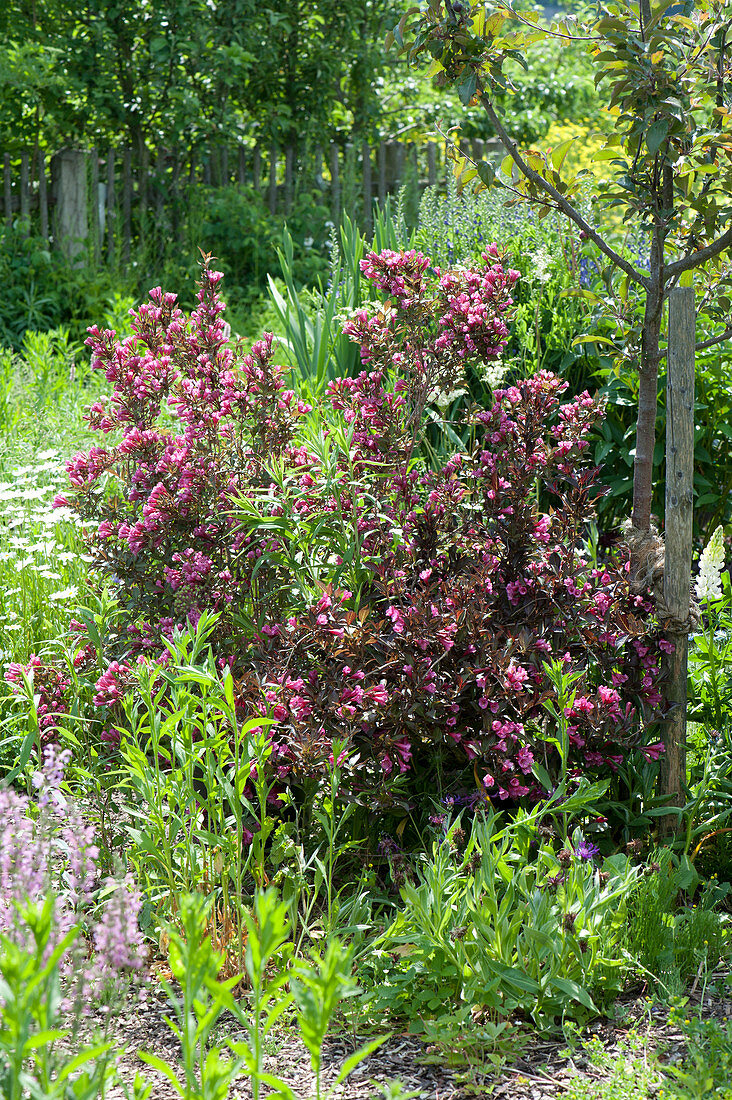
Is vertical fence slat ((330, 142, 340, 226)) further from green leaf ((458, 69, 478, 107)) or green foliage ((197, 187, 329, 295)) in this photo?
green leaf ((458, 69, 478, 107))

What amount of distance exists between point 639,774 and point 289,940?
111 centimetres

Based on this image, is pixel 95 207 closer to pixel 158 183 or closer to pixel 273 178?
pixel 158 183

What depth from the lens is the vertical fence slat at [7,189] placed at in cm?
900

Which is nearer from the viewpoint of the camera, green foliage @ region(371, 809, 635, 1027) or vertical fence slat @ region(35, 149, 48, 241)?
green foliage @ region(371, 809, 635, 1027)

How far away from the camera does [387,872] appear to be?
111 inches

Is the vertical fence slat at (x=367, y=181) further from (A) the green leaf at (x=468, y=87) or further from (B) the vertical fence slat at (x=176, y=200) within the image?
(A) the green leaf at (x=468, y=87)

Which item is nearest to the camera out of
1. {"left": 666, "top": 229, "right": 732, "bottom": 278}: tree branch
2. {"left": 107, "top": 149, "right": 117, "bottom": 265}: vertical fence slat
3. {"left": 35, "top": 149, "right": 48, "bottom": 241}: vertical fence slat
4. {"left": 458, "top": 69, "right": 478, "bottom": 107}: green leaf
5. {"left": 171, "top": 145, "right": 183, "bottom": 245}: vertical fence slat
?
{"left": 458, "top": 69, "right": 478, "bottom": 107}: green leaf

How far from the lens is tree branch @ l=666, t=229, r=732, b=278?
2828 mm

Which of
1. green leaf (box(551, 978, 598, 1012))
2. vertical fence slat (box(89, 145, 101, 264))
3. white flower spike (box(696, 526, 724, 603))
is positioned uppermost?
vertical fence slat (box(89, 145, 101, 264))

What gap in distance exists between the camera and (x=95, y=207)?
30.4 feet

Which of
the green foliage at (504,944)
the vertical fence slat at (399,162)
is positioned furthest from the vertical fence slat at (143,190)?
the green foliage at (504,944)

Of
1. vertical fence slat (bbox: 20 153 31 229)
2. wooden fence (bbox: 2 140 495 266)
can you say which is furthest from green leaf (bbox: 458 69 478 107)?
vertical fence slat (bbox: 20 153 31 229)

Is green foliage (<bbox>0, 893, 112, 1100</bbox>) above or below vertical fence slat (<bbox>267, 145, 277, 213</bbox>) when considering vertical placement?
→ below

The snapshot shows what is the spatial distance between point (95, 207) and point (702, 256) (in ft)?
25.4
